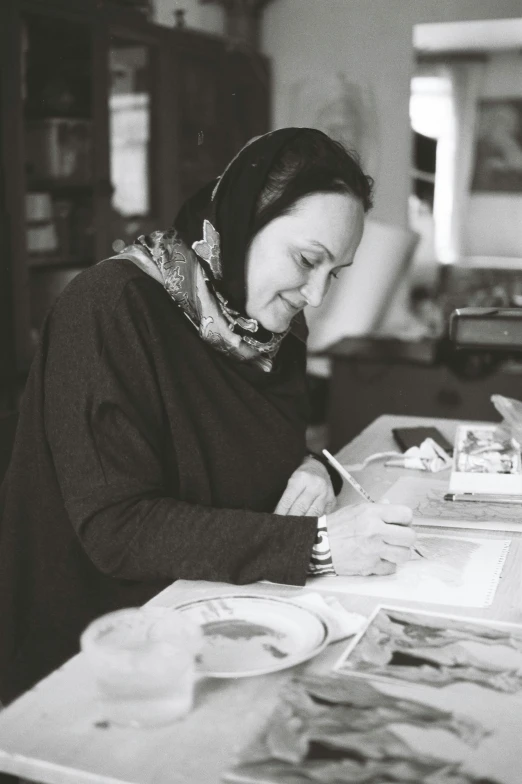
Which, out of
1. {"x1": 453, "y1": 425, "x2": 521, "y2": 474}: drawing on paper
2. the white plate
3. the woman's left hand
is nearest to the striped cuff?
the white plate

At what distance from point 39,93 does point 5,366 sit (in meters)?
1.02

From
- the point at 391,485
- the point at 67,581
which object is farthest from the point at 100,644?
the point at 391,485

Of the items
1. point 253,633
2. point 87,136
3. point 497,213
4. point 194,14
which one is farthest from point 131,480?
point 194,14

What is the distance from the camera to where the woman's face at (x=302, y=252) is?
1.36m

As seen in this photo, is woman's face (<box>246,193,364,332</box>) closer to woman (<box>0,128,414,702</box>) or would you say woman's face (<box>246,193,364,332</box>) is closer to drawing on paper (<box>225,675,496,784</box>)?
woman (<box>0,128,414,702</box>)

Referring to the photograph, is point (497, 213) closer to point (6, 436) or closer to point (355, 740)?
point (6, 436)

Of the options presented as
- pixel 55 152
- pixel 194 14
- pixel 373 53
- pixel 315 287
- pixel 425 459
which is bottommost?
pixel 425 459

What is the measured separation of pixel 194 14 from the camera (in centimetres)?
455

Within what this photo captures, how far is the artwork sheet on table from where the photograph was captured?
0.74m

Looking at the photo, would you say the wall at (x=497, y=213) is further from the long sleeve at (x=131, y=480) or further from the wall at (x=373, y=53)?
the long sleeve at (x=131, y=480)

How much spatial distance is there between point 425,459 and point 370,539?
2.02ft

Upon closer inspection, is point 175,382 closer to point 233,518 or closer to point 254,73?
point 233,518

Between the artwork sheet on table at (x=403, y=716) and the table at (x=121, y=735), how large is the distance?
0.02 metres

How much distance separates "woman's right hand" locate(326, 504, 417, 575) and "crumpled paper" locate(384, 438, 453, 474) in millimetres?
548
